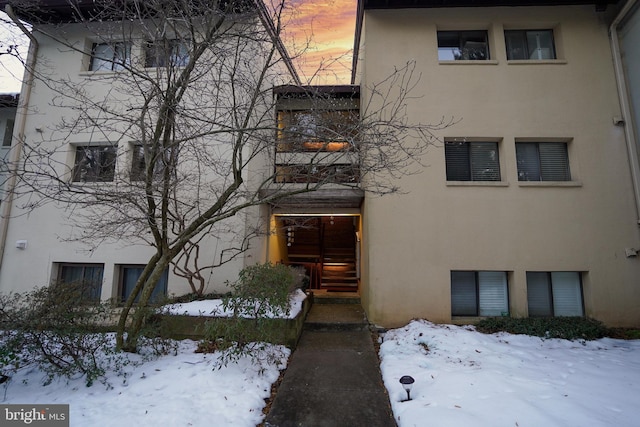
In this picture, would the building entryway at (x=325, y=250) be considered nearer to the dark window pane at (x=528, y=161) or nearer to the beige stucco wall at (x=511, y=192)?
the beige stucco wall at (x=511, y=192)

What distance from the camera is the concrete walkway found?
3623mm

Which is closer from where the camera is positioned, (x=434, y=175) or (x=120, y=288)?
(x=434, y=175)

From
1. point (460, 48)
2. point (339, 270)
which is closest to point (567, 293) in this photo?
point (460, 48)

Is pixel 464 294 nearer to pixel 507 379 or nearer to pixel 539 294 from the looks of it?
pixel 539 294

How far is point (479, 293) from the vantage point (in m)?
6.93

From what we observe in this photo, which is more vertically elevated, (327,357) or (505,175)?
(505,175)

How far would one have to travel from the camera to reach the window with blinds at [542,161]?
713 centimetres

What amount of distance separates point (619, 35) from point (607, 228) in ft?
15.6

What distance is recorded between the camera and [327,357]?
5375 millimetres

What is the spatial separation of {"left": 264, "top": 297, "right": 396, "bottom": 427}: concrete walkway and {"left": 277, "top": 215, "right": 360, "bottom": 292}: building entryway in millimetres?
4225

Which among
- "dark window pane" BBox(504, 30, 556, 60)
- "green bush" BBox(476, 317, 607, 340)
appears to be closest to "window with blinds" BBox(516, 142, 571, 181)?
"dark window pane" BBox(504, 30, 556, 60)

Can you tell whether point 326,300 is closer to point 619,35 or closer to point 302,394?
point 302,394

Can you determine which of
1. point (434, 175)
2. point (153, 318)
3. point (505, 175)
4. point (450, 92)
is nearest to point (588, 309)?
point (505, 175)

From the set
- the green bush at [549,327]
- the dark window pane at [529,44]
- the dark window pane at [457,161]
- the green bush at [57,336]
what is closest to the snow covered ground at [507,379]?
the green bush at [549,327]
